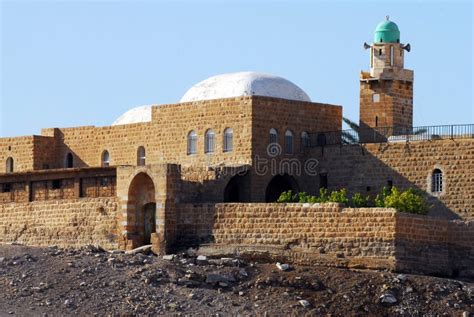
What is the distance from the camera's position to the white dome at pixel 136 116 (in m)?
60.7

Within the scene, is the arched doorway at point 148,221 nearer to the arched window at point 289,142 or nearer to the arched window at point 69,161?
the arched window at point 289,142

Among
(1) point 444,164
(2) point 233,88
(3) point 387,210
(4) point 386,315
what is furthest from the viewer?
(2) point 233,88

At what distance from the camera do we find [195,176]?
54344 mm

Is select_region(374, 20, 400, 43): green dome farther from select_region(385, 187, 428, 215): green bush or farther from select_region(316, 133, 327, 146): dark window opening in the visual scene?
select_region(385, 187, 428, 215): green bush

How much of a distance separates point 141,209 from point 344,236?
6934 mm

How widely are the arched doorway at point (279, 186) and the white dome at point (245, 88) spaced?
2.39m

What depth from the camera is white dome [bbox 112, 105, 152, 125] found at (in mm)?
60719

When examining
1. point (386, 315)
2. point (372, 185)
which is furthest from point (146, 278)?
point (372, 185)

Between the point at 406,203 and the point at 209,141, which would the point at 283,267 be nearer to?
the point at 406,203

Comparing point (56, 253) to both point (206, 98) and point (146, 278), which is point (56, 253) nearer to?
point (146, 278)

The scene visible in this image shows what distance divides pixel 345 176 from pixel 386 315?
10.1 meters

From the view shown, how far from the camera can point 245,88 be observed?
5631 centimetres

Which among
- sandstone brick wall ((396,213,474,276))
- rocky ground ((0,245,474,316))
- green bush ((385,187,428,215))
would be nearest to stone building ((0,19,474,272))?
green bush ((385,187,428,215))

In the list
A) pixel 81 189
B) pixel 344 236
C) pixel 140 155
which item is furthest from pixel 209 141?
pixel 344 236
